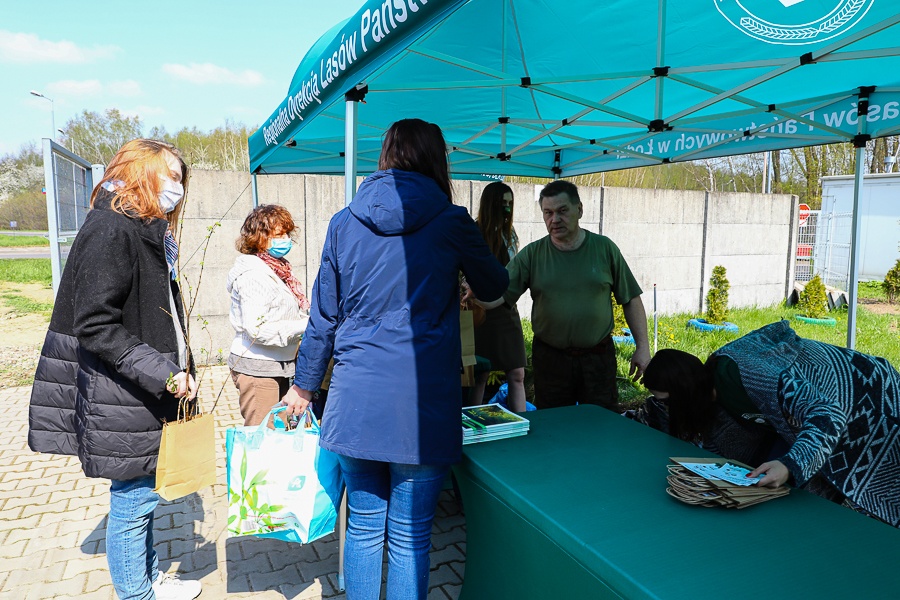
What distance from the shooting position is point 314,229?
6.95 metres

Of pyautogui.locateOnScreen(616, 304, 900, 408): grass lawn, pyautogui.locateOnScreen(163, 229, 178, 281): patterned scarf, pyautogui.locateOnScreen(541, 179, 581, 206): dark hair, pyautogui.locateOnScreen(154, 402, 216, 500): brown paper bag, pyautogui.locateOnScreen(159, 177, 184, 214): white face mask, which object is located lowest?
pyautogui.locateOnScreen(616, 304, 900, 408): grass lawn

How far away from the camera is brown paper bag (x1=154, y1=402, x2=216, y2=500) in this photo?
193cm

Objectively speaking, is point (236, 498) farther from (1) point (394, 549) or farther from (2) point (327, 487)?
(1) point (394, 549)

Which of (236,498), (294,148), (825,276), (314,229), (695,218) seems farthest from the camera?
(825,276)

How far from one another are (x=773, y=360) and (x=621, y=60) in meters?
2.28

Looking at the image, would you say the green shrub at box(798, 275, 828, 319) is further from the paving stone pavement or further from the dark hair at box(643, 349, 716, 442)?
the dark hair at box(643, 349, 716, 442)

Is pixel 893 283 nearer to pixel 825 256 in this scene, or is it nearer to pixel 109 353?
pixel 825 256

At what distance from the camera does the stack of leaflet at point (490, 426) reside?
2.14 meters

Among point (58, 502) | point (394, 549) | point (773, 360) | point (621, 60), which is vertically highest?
point (621, 60)

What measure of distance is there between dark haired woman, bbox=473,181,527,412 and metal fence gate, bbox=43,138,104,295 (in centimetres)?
275

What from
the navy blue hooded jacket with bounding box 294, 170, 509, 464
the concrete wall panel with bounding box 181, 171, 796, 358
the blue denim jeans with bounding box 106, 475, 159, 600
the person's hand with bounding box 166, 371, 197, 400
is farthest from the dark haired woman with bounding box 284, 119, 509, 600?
the concrete wall panel with bounding box 181, 171, 796, 358

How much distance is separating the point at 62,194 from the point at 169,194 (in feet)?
12.7

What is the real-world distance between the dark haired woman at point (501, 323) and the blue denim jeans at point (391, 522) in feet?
6.02

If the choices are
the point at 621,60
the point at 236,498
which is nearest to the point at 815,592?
the point at 236,498
